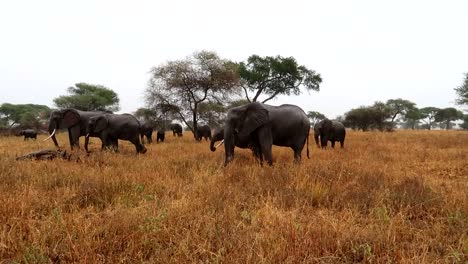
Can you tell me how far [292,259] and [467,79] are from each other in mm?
37324

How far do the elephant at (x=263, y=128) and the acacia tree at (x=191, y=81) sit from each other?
15.4 meters

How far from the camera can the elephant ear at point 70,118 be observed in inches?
567

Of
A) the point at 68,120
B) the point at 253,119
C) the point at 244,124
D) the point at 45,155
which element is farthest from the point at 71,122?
the point at 253,119

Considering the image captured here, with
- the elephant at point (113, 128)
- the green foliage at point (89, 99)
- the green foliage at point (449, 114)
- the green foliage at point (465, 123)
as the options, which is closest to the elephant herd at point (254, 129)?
the elephant at point (113, 128)

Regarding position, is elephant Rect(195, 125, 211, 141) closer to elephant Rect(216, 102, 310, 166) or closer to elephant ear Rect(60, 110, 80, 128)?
elephant ear Rect(60, 110, 80, 128)

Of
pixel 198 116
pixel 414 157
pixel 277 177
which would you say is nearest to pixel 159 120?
pixel 198 116

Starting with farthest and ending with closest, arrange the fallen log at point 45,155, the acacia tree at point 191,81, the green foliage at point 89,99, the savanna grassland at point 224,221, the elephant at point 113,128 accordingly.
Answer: the green foliage at point 89,99 < the acacia tree at point 191,81 < the elephant at point 113,128 < the fallen log at point 45,155 < the savanna grassland at point 224,221

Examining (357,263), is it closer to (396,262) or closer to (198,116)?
(396,262)

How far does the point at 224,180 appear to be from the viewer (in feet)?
19.9

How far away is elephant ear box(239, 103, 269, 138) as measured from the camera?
8.79 m

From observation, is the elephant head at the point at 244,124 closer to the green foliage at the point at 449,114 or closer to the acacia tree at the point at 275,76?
the acacia tree at the point at 275,76

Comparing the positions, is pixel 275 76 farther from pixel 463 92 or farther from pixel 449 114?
pixel 449 114

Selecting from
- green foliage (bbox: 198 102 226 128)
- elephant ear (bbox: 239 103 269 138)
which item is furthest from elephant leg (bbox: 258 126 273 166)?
green foliage (bbox: 198 102 226 128)

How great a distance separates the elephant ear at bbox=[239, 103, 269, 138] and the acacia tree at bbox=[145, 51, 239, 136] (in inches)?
626
